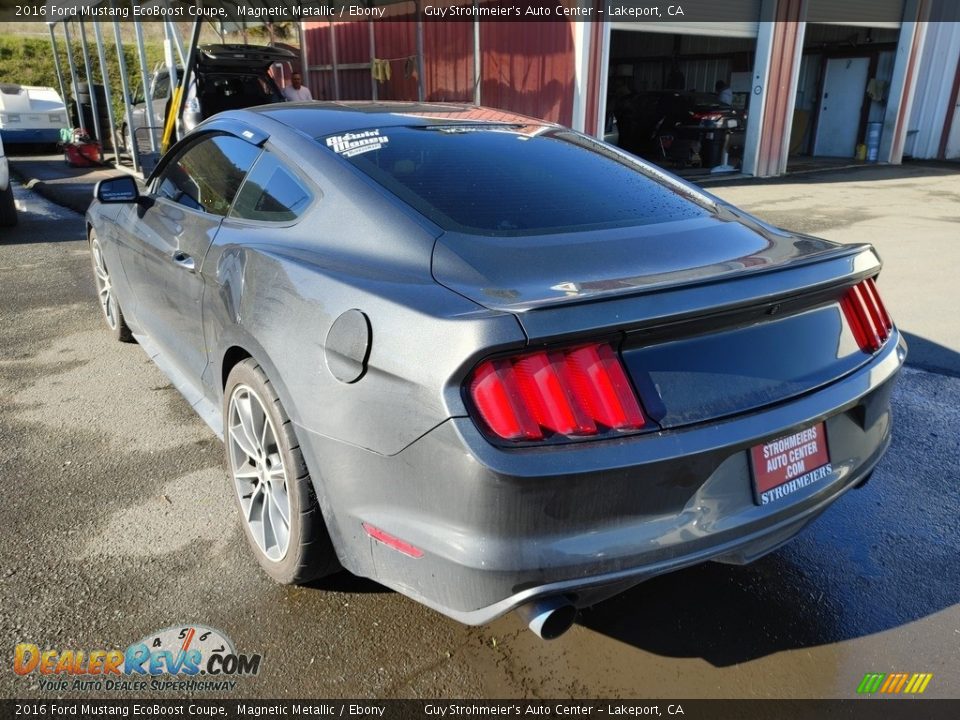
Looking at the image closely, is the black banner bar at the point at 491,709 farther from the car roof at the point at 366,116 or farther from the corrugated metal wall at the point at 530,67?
the corrugated metal wall at the point at 530,67

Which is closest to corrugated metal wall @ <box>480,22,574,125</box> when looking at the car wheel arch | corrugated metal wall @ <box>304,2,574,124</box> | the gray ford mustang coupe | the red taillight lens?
corrugated metal wall @ <box>304,2,574,124</box>

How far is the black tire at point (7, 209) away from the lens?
833cm

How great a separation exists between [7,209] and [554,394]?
8.94 meters

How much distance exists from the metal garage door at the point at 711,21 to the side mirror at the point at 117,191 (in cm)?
989

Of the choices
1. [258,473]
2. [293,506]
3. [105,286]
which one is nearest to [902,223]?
[105,286]

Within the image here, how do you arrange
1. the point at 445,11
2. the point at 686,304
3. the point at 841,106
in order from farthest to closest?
1. the point at 841,106
2. the point at 445,11
3. the point at 686,304

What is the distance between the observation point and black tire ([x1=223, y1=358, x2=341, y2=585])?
2.16 metres

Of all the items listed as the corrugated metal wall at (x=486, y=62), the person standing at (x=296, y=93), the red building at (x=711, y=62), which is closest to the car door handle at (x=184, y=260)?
the red building at (x=711, y=62)

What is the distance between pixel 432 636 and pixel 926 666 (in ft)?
4.85

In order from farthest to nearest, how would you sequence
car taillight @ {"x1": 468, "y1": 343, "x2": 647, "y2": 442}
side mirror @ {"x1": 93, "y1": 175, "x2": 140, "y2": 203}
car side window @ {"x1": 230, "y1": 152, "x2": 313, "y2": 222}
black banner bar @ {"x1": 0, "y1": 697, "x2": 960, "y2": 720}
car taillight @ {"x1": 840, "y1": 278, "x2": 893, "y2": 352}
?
side mirror @ {"x1": 93, "y1": 175, "x2": 140, "y2": 203} < car side window @ {"x1": 230, "y1": 152, "x2": 313, "y2": 222} < car taillight @ {"x1": 840, "y1": 278, "x2": 893, "y2": 352} < black banner bar @ {"x1": 0, "y1": 697, "x2": 960, "y2": 720} < car taillight @ {"x1": 468, "y1": 343, "x2": 647, "y2": 442}

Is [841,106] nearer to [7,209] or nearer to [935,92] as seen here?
[935,92]

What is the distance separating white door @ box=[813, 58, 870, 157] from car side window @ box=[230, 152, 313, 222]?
18.6 metres

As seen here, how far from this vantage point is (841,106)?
718 inches

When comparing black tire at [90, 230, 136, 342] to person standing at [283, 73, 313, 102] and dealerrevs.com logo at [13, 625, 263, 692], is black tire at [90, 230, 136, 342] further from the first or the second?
person standing at [283, 73, 313, 102]
